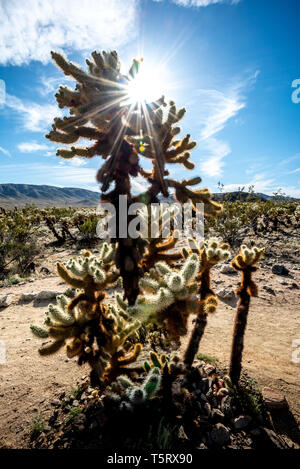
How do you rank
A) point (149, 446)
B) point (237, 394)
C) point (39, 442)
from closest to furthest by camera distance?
point (149, 446), point (39, 442), point (237, 394)

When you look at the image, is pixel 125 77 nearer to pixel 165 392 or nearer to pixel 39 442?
pixel 165 392

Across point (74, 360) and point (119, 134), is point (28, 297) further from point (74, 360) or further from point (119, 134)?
point (119, 134)

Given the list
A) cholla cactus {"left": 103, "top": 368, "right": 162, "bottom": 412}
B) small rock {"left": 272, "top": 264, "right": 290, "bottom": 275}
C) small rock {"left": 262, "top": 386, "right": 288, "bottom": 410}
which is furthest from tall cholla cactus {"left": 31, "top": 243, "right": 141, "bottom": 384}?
small rock {"left": 272, "top": 264, "right": 290, "bottom": 275}

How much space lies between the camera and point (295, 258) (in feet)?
38.7

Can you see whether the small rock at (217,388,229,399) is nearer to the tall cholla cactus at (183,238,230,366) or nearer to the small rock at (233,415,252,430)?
the small rock at (233,415,252,430)

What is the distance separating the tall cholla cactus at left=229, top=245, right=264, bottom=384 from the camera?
10.2 ft

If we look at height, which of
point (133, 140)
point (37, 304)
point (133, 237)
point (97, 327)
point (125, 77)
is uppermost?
point (125, 77)

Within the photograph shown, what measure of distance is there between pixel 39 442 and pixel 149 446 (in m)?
1.56

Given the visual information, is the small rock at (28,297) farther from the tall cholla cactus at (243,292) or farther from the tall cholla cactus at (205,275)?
the tall cholla cactus at (243,292)

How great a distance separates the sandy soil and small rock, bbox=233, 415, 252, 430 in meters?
0.94

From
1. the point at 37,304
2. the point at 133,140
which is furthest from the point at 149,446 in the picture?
A: the point at 37,304

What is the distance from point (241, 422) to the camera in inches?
126

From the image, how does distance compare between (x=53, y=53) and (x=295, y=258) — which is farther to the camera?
(x=295, y=258)
